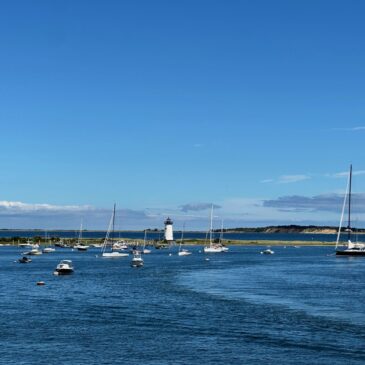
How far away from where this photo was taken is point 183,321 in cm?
7356

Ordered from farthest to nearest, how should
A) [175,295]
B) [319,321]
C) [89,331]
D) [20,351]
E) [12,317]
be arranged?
[175,295] < [12,317] < [319,321] < [89,331] < [20,351]

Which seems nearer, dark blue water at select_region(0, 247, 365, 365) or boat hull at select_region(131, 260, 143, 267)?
dark blue water at select_region(0, 247, 365, 365)

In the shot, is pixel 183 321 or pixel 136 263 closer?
pixel 183 321

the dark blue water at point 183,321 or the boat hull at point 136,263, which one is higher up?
the boat hull at point 136,263

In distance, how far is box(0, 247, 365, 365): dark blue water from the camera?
186 feet

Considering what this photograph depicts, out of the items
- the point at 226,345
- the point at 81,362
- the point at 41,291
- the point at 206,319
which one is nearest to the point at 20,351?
the point at 81,362

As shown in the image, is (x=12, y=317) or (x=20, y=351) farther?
(x=12, y=317)

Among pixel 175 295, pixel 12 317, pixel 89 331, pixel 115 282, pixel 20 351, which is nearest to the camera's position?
pixel 20 351

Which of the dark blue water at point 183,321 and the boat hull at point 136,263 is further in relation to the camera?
the boat hull at point 136,263

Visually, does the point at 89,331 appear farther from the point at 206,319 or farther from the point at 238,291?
the point at 238,291

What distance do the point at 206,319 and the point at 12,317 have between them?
23586mm

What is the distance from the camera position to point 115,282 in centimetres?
12375

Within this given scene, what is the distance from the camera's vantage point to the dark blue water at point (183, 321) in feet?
186

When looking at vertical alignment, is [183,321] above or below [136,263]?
below
